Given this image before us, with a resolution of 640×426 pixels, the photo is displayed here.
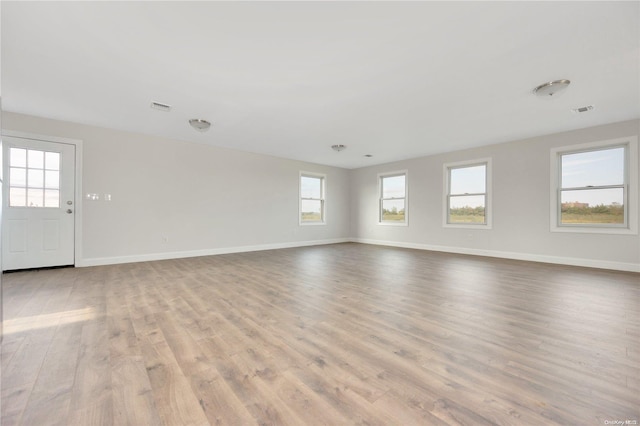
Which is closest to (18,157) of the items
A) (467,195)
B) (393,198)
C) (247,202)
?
(247,202)

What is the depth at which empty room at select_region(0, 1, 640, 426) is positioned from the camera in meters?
1.44

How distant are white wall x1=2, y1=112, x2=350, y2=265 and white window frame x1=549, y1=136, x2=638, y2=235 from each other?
5509 millimetres

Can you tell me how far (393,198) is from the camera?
303 inches

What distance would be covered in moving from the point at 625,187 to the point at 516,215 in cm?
154

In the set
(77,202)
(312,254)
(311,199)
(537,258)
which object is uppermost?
(311,199)

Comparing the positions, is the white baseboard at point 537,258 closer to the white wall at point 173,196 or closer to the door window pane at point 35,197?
the white wall at point 173,196

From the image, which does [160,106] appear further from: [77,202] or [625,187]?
[625,187]

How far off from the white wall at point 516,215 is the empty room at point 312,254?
0.13 ft

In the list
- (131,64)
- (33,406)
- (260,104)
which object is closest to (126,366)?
(33,406)

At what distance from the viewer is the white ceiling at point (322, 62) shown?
205 centimetres

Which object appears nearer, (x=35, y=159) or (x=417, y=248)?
(x=35, y=159)

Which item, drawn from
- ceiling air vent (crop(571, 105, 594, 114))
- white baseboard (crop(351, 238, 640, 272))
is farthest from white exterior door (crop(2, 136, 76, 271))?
ceiling air vent (crop(571, 105, 594, 114))

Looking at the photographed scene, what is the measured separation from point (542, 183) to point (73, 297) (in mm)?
7443

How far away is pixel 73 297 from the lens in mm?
2924
